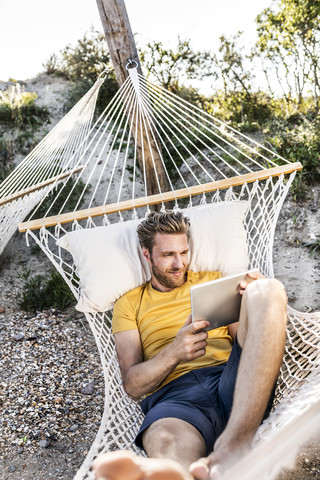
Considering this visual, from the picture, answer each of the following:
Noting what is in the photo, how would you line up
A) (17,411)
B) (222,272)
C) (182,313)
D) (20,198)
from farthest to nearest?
(20,198) → (17,411) → (222,272) → (182,313)

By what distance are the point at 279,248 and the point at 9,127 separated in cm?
349

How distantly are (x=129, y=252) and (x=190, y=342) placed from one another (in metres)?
0.62

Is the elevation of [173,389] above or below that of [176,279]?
below

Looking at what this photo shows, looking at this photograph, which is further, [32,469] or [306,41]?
[306,41]

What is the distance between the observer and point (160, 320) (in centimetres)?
182

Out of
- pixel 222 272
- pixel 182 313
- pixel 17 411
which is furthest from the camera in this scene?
Result: pixel 17 411

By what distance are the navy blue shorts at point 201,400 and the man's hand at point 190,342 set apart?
0.35 ft

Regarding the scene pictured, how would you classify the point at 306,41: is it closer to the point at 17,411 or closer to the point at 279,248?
the point at 279,248

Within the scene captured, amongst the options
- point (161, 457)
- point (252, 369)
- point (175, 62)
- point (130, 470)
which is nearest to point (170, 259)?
point (252, 369)

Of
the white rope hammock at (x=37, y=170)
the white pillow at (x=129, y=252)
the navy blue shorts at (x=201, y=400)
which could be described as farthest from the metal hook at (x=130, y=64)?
the navy blue shorts at (x=201, y=400)

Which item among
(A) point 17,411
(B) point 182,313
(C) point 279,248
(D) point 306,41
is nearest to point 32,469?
(A) point 17,411

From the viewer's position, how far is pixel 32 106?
5484mm

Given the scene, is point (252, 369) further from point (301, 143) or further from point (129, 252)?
point (301, 143)

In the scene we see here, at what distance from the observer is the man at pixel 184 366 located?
1183 millimetres
